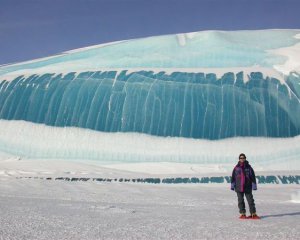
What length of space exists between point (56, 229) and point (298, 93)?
28223 mm

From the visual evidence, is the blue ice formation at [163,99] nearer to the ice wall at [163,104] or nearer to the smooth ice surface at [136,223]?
the ice wall at [163,104]

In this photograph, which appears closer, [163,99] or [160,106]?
[160,106]

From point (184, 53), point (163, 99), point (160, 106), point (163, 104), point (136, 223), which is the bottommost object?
point (136, 223)

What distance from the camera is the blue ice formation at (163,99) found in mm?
30859

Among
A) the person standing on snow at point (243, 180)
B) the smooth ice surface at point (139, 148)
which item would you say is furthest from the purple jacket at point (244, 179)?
the smooth ice surface at point (139, 148)

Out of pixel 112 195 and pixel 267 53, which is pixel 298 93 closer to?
pixel 267 53

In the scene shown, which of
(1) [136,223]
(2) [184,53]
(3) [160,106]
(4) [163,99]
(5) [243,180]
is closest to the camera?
(1) [136,223]

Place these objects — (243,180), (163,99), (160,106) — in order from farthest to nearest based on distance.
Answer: (163,99) → (160,106) → (243,180)

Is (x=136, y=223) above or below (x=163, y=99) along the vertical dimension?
below

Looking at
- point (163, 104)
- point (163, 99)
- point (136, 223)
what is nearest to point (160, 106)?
point (163, 104)

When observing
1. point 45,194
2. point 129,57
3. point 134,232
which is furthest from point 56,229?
point 129,57

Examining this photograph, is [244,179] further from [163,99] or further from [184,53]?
[184,53]

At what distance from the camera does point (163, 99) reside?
31.9 metres

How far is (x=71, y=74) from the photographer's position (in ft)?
114
